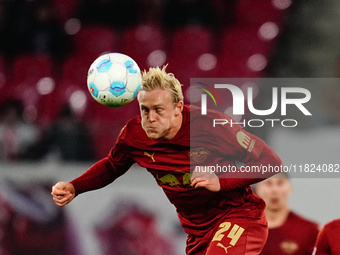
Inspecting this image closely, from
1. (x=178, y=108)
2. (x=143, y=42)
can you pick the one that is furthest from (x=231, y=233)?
(x=143, y=42)

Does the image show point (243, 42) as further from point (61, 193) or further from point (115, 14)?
point (61, 193)

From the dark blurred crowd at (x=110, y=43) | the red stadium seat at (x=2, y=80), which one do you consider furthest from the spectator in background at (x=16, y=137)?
the red stadium seat at (x=2, y=80)

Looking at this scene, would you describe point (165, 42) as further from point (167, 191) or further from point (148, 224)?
point (167, 191)

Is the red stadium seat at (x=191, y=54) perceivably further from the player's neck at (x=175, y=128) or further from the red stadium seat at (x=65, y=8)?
the player's neck at (x=175, y=128)

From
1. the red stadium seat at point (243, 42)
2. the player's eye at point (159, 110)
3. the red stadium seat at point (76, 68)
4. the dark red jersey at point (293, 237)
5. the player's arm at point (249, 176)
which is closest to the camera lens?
the player's arm at point (249, 176)

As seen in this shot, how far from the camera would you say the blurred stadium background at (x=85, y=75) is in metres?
4.96

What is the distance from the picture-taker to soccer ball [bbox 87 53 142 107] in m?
3.18

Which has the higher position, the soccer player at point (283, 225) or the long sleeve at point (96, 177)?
the long sleeve at point (96, 177)

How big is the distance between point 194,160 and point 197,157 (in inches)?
1.0

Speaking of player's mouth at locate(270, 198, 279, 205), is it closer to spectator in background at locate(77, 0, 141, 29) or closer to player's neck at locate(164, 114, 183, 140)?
player's neck at locate(164, 114, 183, 140)

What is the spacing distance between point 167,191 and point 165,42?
149 inches

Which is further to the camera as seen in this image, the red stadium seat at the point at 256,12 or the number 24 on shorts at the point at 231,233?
the red stadium seat at the point at 256,12

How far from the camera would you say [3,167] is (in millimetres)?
5051

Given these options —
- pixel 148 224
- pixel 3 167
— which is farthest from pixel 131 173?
pixel 3 167
